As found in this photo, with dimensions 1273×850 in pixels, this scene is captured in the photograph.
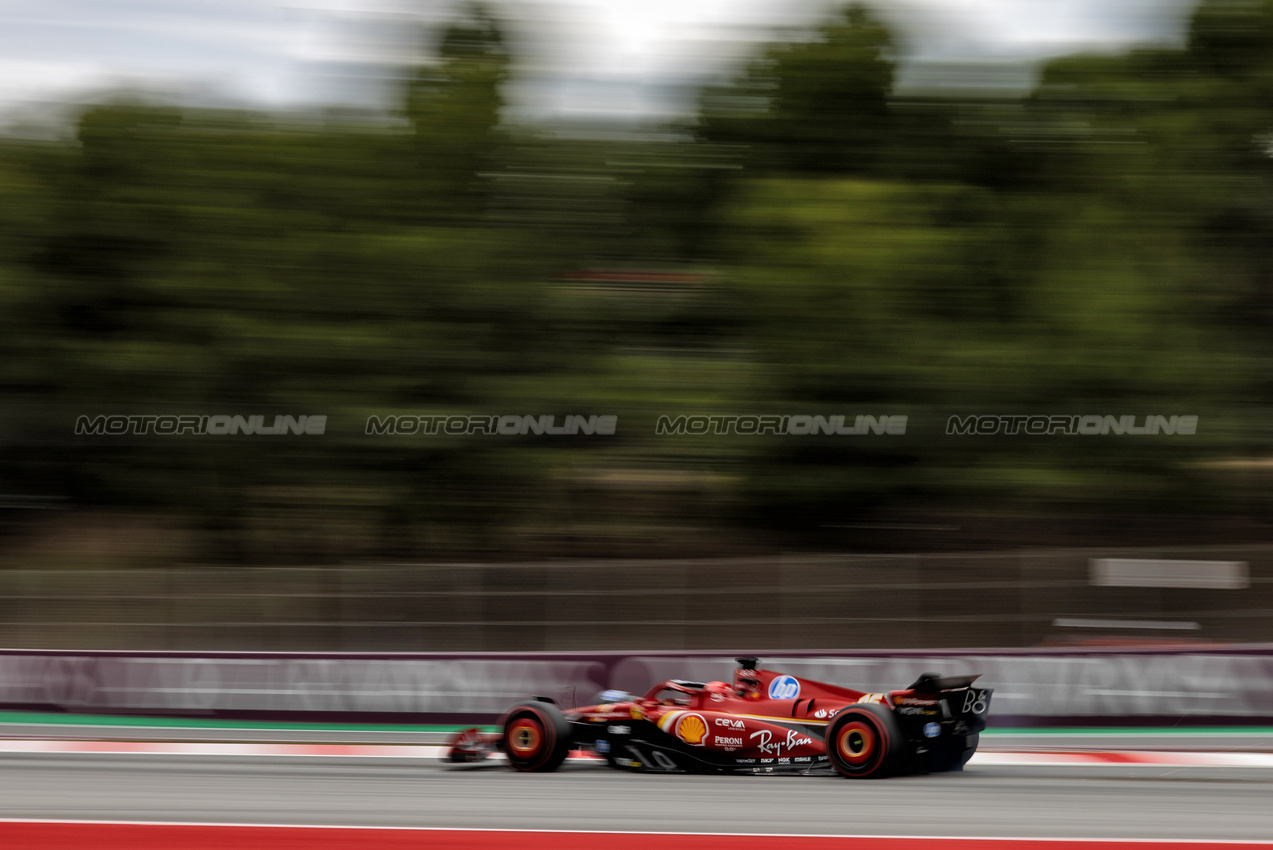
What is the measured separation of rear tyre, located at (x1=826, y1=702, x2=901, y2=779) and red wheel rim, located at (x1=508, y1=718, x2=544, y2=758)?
2198 millimetres

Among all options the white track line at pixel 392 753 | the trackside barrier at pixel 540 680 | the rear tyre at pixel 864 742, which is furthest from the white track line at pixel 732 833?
the trackside barrier at pixel 540 680

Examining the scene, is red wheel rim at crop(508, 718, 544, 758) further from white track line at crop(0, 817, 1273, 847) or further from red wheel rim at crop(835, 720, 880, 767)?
white track line at crop(0, 817, 1273, 847)

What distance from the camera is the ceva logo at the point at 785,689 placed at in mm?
8766

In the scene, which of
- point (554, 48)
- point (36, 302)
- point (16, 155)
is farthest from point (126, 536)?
point (554, 48)

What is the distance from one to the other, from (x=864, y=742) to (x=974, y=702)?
2.91 feet

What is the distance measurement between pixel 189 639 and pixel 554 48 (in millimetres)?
11562

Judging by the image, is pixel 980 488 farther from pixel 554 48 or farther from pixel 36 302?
pixel 36 302

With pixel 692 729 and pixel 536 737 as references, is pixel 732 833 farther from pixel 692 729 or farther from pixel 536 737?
pixel 536 737

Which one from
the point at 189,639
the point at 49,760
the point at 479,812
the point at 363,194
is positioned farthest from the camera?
the point at 363,194

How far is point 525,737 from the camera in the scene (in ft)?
31.0

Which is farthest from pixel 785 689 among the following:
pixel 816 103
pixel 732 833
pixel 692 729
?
pixel 816 103

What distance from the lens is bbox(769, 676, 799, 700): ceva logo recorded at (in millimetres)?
8766

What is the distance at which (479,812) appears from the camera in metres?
7.29

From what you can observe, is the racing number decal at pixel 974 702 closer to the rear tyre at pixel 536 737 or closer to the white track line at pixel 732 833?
the white track line at pixel 732 833
